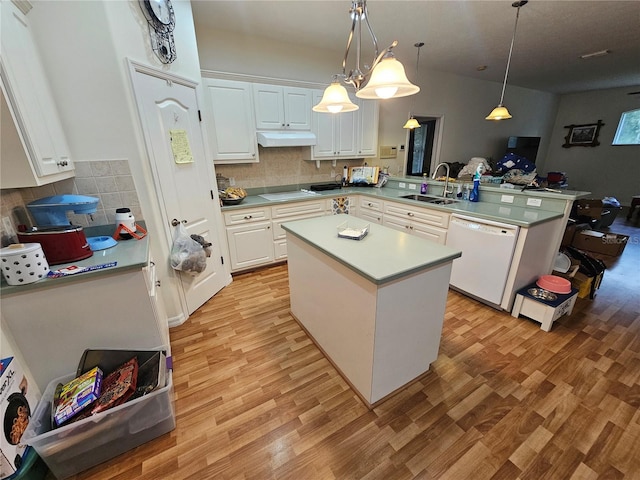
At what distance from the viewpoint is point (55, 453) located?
1119 mm

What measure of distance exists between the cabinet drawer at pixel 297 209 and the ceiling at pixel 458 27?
193 cm

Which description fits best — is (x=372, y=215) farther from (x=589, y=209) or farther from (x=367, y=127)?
(x=589, y=209)

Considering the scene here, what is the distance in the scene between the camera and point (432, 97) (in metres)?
4.53

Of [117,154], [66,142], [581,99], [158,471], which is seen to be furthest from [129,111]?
[581,99]

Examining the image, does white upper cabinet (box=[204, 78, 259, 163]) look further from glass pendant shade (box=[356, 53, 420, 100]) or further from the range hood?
glass pendant shade (box=[356, 53, 420, 100])

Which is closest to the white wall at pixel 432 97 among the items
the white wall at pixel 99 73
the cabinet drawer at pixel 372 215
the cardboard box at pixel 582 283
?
the cabinet drawer at pixel 372 215

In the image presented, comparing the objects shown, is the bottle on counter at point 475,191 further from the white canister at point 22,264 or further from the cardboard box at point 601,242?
the white canister at point 22,264

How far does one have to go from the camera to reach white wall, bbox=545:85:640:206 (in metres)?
6.12

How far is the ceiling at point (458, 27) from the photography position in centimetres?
242

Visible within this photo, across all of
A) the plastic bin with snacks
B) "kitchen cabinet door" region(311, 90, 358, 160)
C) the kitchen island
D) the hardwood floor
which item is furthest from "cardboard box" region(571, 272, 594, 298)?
the plastic bin with snacks

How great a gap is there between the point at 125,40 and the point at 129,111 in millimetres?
425

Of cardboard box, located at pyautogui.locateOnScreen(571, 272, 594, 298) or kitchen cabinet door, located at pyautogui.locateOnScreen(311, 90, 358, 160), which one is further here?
kitchen cabinet door, located at pyautogui.locateOnScreen(311, 90, 358, 160)

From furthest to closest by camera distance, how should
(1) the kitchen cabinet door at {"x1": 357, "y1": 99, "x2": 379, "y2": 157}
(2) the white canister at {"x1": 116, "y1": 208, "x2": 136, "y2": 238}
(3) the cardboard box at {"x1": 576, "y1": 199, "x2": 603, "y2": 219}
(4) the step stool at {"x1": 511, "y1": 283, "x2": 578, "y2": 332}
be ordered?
(3) the cardboard box at {"x1": 576, "y1": 199, "x2": 603, "y2": 219} < (1) the kitchen cabinet door at {"x1": 357, "y1": 99, "x2": 379, "y2": 157} < (4) the step stool at {"x1": 511, "y1": 283, "x2": 578, "y2": 332} < (2) the white canister at {"x1": 116, "y1": 208, "x2": 136, "y2": 238}

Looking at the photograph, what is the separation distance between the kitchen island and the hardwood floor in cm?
17
